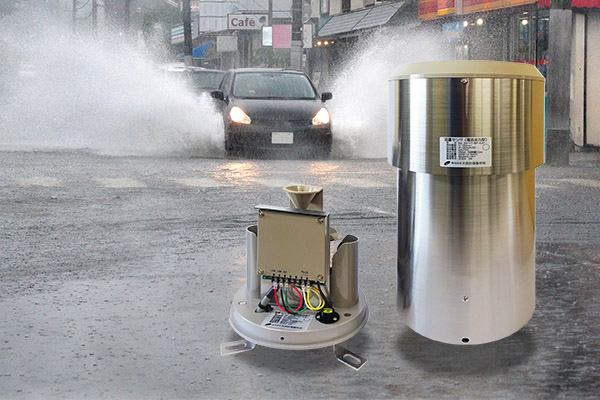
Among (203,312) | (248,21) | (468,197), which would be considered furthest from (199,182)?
(248,21)

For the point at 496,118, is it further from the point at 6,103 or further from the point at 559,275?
the point at 6,103

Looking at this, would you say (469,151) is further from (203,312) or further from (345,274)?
(203,312)

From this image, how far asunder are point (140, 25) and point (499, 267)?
8453 centimetres

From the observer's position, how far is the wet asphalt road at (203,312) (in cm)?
287

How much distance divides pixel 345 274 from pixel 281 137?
844 centimetres

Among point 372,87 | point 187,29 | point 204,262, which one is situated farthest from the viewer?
point 187,29

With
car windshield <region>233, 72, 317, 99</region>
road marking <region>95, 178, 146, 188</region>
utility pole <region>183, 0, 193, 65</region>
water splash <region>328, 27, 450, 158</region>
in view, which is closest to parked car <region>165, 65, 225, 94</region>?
car windshield <region>233, 72, 317, 99</region>

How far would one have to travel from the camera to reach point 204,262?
15.9ft

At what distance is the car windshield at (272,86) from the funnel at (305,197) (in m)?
8.98

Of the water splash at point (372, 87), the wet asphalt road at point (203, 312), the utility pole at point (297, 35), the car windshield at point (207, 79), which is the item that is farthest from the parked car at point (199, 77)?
the wet asphalt road at point (203, 312)

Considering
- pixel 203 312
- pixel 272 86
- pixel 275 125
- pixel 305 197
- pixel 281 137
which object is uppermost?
pixel 272 86

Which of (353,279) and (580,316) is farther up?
(353,279)

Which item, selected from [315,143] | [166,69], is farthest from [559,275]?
[166,69]

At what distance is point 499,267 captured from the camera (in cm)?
307
